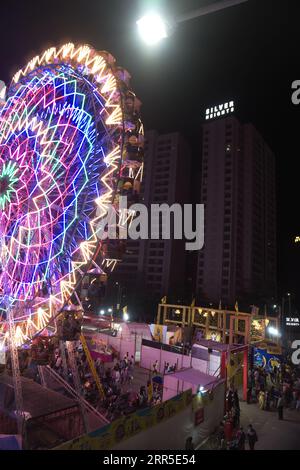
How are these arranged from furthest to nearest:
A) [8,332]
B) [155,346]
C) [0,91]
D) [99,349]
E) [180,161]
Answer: [180,161] → [99,349] → [155,346] → [0,91] → [8,332]

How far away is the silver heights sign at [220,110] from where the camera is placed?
8781 centimetres

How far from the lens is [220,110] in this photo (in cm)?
8881

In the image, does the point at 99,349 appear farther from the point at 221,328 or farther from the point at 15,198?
the point at 15,198

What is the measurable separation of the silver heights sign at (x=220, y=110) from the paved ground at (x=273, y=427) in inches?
3122

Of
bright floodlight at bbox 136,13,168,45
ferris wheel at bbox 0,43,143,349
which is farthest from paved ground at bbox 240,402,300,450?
bright floodlight at bbox 136,13,168,45

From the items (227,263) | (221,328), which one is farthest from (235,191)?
(221,328)

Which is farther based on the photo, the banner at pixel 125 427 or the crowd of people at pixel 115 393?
the crowd of people at pixel 115 393

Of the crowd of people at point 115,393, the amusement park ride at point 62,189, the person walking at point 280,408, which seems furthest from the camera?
the person walking at point 280,408

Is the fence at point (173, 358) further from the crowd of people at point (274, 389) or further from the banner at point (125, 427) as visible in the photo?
the banner at point (125, 427)

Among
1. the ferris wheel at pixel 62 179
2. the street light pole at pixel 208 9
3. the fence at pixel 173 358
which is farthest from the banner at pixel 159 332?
the street light pole at pixel 208 9

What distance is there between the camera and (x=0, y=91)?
20031 millimetres

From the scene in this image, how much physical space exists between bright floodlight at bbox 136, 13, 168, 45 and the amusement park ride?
7834 mm

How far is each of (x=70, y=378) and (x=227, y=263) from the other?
61489 millimetres

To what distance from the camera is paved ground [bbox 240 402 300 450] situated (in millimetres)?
14773
